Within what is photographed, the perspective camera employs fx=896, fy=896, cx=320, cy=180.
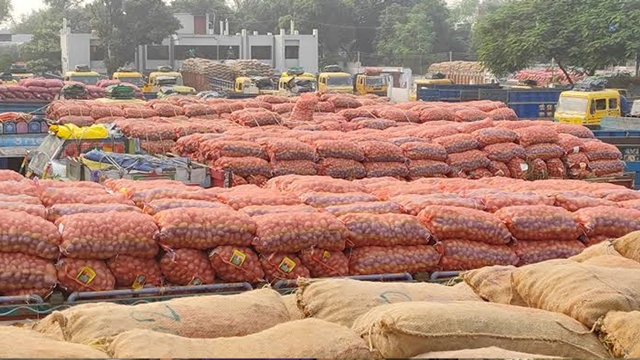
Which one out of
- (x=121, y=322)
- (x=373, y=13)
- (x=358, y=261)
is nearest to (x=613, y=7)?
(x=373, y=13)

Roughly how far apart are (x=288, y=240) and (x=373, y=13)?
6835 centimetres

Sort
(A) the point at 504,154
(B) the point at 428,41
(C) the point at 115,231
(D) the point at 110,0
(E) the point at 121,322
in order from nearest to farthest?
(E) the point at 121,322 → (C) the point at 115,231 → (A) the point at 504,154 → (D) the point at 110,0 → (B) the point at 428,41

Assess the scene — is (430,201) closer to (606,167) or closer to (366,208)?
(366,208)

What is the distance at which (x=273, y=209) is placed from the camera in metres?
7.90

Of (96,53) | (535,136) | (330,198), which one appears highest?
(96,53)

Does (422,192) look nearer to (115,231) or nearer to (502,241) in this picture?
(502,241)

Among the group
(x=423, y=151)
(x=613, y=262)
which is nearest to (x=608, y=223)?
(x=613, y=262)

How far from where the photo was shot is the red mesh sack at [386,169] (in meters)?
12.8

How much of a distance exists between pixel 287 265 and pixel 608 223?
3147mm

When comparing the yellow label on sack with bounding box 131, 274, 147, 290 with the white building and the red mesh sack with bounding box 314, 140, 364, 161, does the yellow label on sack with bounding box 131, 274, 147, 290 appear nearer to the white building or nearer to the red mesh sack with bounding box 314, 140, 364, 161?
the red mesh sack with bounding box 314, 140, 364, 161

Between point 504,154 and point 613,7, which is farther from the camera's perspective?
point 613,7

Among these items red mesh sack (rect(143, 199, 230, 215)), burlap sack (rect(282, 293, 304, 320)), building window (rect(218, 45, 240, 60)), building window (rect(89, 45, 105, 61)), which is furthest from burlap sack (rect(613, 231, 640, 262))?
building window (rect(89, 45, 105, 61))

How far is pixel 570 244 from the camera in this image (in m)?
8.27

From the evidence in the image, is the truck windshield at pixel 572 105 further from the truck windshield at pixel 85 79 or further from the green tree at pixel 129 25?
the green tree at pixel 129 25
